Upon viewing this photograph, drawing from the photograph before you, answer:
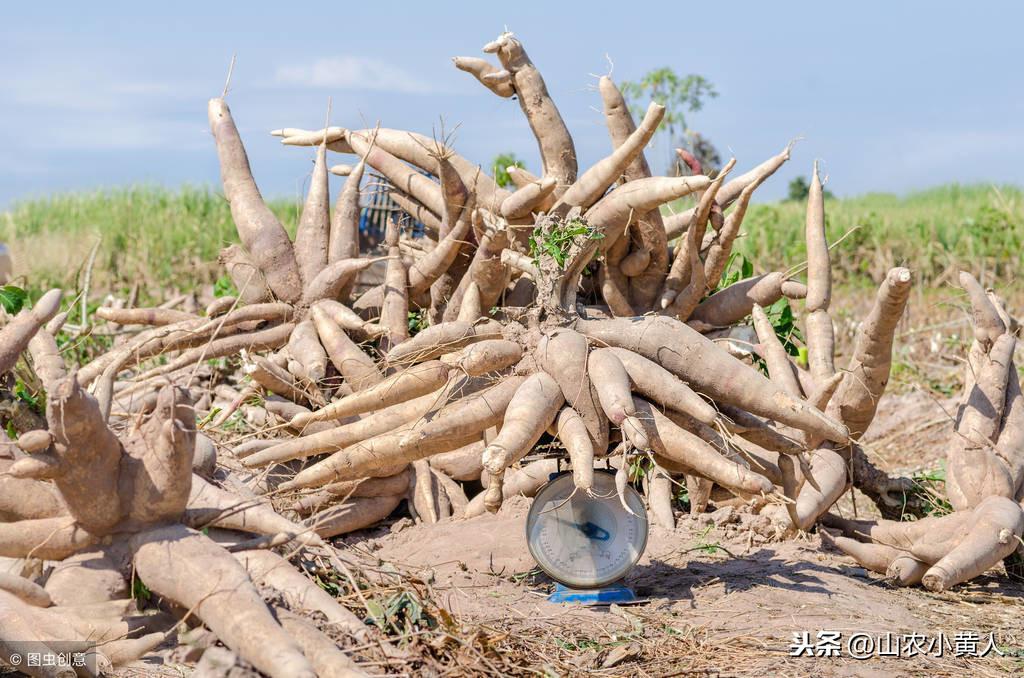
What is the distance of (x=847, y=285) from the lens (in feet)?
40.9

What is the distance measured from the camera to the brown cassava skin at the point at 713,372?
3766 mm

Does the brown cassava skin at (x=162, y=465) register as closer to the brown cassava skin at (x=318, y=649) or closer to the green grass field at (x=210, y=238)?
the brown cassava skin at (x=318, y=649)

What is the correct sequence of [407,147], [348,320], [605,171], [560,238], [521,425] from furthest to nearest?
[407,147] → [348,320] → [605,171] → [560,238] → [521,425]

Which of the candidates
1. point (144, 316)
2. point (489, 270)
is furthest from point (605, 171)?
point (144, 316)

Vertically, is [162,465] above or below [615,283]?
below

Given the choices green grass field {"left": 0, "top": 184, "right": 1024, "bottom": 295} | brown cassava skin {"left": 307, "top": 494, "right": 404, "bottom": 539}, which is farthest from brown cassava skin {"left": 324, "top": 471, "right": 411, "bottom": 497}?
green grass field {"left": 0, "top": 184, "right": 1024, "bottom": 295}

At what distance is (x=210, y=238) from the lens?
12453 millimetres

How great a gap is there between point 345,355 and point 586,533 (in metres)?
1.61

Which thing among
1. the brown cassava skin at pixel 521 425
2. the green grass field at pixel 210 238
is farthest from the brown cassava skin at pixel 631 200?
the green grass field at pixel 210 238

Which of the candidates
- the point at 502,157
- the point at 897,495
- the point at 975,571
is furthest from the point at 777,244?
the point at 975,571

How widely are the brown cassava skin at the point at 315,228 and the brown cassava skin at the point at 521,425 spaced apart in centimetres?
194

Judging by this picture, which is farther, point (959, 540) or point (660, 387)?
point (959, 540)

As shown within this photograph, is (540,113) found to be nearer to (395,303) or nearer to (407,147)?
(407,147)

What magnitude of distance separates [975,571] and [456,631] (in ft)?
7.16
